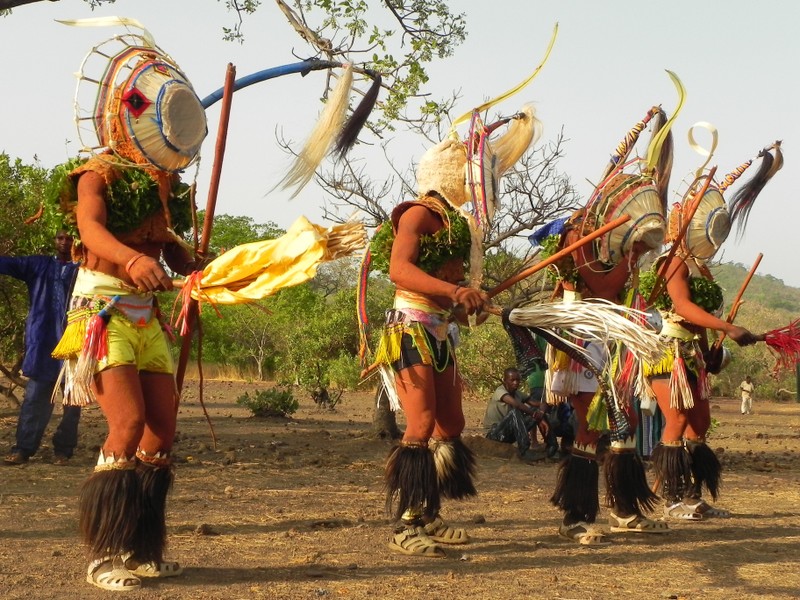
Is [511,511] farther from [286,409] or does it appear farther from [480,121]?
[286,409]

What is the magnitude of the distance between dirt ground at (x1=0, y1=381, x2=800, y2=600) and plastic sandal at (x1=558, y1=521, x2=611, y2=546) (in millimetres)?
63

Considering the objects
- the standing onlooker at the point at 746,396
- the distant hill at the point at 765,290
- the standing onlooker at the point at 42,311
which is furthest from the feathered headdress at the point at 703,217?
the distant hill at the point at 765,290

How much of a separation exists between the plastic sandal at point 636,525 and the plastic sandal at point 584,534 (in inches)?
7.4

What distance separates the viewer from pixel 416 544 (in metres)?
5.34

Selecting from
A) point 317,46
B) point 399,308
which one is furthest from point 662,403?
point 317,46

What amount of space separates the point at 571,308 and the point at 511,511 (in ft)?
6.77

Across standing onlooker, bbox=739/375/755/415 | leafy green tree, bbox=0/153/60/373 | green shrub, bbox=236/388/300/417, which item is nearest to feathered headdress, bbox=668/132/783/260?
leafy green tree, bbox=0/153/60/373

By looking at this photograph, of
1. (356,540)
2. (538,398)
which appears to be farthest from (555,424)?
(356,540)

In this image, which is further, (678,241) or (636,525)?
(678,241)

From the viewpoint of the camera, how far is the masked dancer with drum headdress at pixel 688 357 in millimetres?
6688

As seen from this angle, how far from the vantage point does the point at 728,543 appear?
19.6 feet

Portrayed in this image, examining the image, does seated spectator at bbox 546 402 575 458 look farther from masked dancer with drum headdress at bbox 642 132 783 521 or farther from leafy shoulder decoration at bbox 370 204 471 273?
leafy shoulder decoration at bbox 370 204 471 273

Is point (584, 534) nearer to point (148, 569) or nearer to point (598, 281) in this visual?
point (598, 281)

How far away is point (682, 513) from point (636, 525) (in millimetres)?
829
